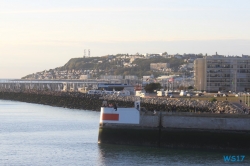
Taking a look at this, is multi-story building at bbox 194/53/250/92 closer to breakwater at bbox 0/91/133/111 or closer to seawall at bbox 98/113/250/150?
breakwater at bbox 0/91/133/111

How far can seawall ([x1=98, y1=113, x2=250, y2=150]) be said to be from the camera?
3431cm

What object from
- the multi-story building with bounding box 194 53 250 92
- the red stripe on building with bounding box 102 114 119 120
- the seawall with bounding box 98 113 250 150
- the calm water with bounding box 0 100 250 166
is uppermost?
the multi-story building with bounding box 194 53 250 92

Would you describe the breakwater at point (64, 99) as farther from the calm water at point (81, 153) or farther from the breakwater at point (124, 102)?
the calm water at point (81, 153)

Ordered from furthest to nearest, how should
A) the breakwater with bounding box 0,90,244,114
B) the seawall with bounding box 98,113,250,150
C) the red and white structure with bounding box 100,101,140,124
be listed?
the breakwater with bounding box 0,90,244,114 → the red and white structure with bounding box 100,101,140,124 → the seawall with bounding box 98,113,250,150

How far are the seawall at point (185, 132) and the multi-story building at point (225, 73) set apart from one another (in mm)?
68961

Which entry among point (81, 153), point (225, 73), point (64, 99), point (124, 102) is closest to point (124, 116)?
point (81, 153)

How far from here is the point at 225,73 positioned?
344ft

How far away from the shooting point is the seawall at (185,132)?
34312 millimetres

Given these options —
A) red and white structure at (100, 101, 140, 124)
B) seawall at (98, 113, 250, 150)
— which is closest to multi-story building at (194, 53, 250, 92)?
seawall at (98, 113, 250, 150)

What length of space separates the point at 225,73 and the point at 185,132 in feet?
233

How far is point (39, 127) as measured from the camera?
5075 cm

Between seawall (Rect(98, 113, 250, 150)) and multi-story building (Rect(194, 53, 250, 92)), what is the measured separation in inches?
2715

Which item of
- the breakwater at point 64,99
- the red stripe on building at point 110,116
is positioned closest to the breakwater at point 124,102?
the breakwater at point 64,99

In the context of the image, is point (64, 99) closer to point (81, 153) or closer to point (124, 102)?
point (124, 102)
